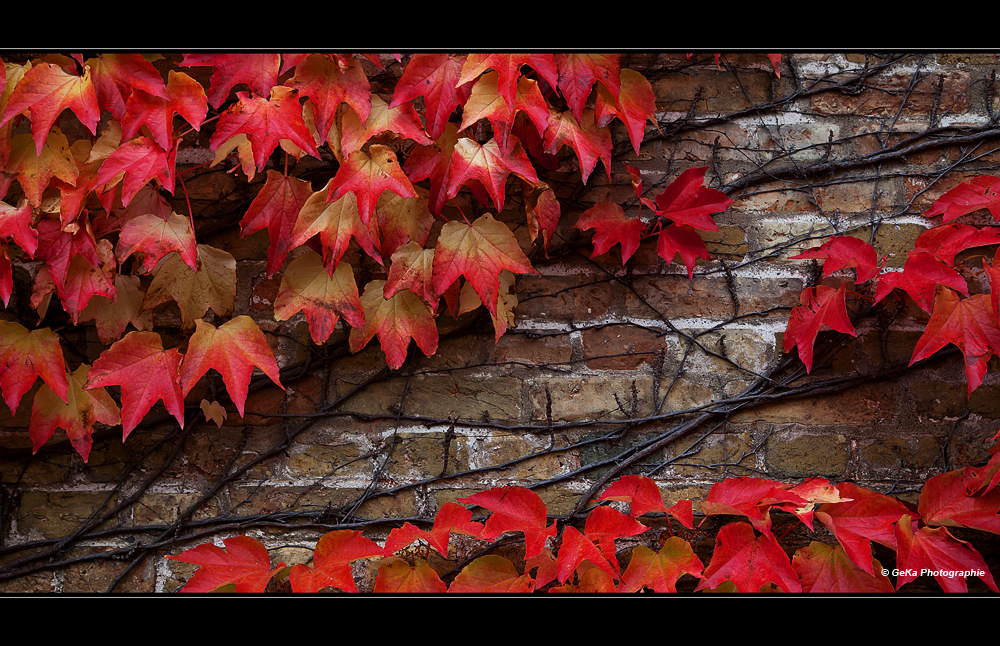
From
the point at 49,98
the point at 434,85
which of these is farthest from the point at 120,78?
the point at 434,85

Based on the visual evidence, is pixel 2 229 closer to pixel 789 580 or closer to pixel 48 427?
pixel 48 427

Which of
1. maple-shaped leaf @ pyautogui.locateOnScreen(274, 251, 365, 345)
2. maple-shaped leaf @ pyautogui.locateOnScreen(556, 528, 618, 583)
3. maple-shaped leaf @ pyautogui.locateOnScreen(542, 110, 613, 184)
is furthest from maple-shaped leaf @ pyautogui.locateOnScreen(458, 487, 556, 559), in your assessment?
maple-shaped leaf @ pyautogui.locateOnScreen(542, 110, 613, 184)

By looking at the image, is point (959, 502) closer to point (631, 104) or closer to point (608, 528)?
point (608, 528)

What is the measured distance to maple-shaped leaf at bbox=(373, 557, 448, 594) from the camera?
3.75 feet

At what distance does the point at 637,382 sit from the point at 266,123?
87 centimetres

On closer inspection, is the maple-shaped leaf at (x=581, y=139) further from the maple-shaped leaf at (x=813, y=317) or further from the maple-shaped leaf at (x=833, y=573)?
the maple-shaped leaf at (x=833, y=573)

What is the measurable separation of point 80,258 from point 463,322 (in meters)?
0.73

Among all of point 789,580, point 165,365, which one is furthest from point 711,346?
point 165,365

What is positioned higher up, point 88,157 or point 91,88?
point 91,88

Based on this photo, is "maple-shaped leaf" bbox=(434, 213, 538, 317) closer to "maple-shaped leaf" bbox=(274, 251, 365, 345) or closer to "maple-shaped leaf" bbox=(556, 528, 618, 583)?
"maple-shaped leaf" bbox=(274, 251, 365, 345)

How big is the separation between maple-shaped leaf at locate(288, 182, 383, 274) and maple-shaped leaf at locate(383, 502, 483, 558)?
19.2 inches

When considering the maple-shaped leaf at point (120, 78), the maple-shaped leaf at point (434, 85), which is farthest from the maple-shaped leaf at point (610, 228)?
the maple-shaped leaf at point (120, 78)

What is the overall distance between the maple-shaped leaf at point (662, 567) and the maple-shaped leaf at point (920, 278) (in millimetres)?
602

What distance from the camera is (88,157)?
1.15m
